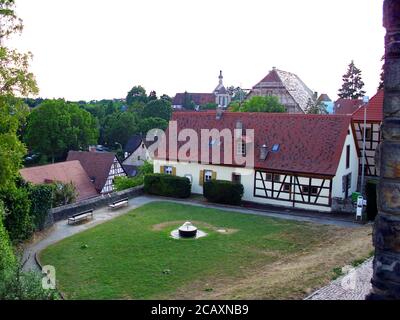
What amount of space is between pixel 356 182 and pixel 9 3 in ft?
71.5

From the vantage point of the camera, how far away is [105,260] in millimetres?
15992

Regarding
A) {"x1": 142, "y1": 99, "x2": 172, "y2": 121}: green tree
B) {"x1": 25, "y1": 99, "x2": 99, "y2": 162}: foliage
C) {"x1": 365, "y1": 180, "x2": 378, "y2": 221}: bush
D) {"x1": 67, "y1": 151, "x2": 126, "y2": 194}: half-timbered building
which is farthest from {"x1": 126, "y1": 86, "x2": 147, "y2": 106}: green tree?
{"x1": 365, "y1": 180, "x2": 378, "y2": 221}: bush

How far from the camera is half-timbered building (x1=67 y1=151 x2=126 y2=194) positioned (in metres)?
42.3

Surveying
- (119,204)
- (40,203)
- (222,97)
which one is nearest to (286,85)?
(119,204)

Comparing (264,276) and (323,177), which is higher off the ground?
(323,177)

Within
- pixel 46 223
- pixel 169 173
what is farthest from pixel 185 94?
pixel 46 223

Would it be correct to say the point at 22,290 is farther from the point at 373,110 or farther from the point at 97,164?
the point at 97,164

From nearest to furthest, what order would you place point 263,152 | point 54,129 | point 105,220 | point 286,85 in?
1. point 105,220
2. point 263,152
3. point 54,129
4. point 286,85

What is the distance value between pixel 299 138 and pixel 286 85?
31067 millimetres

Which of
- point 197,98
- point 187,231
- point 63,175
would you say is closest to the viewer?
point 187,231

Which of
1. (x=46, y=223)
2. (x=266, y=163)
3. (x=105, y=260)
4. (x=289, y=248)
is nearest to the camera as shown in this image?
(x=105, y=260)

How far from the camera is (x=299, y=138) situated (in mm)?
25453

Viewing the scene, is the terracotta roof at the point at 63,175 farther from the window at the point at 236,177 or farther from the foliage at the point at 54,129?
the foliage at the point at 54,129
